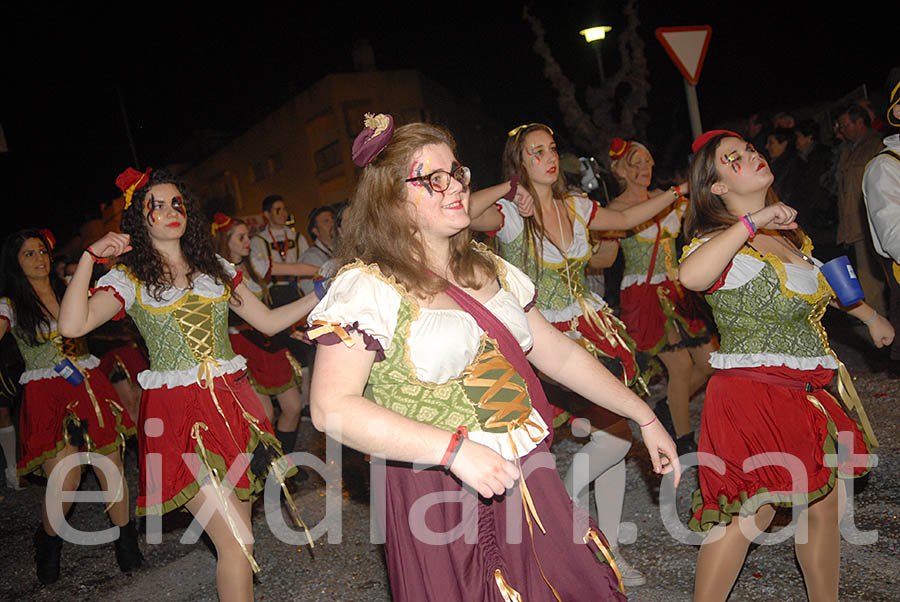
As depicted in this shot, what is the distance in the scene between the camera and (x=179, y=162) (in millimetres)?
39062

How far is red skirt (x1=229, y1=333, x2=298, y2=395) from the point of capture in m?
6.46

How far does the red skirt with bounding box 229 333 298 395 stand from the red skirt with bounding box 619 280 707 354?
9.56 feet

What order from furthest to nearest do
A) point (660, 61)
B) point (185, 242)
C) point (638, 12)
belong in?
point (660, 61) < point (638, 12) < point (185, 242)

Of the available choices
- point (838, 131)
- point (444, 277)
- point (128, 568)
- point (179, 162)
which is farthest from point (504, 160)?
point (179, 162)

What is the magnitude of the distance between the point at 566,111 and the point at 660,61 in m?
2.63

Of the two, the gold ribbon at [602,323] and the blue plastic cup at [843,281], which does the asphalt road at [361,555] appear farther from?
the blue plastic cup at [843,281]

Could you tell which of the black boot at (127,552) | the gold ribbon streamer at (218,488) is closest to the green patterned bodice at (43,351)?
the black boot at (127,552)

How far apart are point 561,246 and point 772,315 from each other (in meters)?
1.54

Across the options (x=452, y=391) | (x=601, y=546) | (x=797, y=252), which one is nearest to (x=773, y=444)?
(x=797, y=252)

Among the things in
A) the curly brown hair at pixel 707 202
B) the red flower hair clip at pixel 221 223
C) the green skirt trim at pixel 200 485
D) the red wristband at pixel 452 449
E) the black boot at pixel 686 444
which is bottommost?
the black boot at pixel 686 444

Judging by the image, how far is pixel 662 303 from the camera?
18.2ft

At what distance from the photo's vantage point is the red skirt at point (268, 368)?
21.2ft

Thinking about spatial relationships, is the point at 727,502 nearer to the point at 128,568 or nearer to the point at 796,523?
the point at 796,523

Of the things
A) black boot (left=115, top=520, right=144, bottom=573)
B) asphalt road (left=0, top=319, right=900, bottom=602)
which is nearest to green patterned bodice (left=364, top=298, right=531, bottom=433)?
asphalt road (left=0, top=319, right=900, bottom=602)
